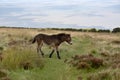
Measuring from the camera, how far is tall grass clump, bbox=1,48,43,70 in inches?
635

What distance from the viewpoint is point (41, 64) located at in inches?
674

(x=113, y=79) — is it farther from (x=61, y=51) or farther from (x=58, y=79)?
(x=61, y=51)

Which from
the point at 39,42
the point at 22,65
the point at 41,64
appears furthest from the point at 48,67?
the point at 39,42

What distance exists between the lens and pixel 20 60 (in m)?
16.6

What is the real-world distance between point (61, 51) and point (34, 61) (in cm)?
851

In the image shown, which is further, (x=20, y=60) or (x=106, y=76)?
(x=20, y=60)

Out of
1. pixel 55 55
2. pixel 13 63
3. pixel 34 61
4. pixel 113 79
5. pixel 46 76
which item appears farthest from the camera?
pixel 55 55

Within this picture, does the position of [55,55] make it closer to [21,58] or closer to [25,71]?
[21,58]

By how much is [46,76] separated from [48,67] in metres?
2.71

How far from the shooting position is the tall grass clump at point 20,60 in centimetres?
1614

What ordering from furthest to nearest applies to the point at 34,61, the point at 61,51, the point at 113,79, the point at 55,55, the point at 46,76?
1. the point at 61,51
2. the point at 55,55
3. the point at 34,61
4. the point at 46,76
5. the point at 113,79

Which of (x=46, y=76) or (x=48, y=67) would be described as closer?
(x=46, y=76)

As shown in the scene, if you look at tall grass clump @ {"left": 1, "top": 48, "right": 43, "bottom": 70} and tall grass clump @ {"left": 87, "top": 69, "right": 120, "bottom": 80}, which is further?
tall grass clump @ {"left": 1, "top": 48, "right": 43, "bottom": 70}

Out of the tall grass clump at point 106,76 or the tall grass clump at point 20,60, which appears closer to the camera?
the tall grass clump at point 106,76
